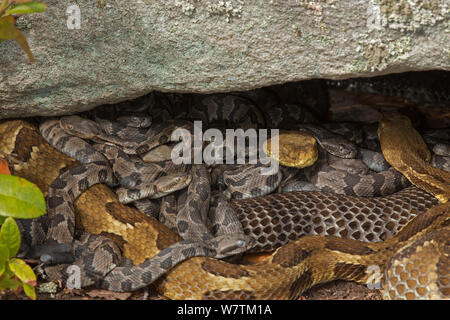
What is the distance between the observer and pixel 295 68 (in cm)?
403

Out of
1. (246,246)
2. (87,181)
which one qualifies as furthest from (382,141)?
(87,181)

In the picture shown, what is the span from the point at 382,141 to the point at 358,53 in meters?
1.77

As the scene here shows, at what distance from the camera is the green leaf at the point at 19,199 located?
129 inches

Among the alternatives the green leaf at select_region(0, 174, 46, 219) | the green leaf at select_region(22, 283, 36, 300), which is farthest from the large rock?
the green leaf at select_region(22, 283, 36, 300)

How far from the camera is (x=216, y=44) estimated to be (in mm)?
3953

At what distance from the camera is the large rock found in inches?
145

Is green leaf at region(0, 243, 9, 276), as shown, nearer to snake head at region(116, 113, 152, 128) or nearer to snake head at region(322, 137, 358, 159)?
snake head at region(116, 113, 152, 128)

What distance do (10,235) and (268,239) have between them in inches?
87.9

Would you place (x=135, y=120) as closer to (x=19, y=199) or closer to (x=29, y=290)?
(x=19, y=199)

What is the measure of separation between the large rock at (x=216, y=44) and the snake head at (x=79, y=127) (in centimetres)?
60

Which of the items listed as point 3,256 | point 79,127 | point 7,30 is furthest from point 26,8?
point 79,127

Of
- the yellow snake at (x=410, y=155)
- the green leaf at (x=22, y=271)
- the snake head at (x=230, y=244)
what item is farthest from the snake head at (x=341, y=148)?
the green leaf at (x=22, y=271)

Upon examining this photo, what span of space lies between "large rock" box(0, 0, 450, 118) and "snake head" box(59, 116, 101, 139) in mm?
605
